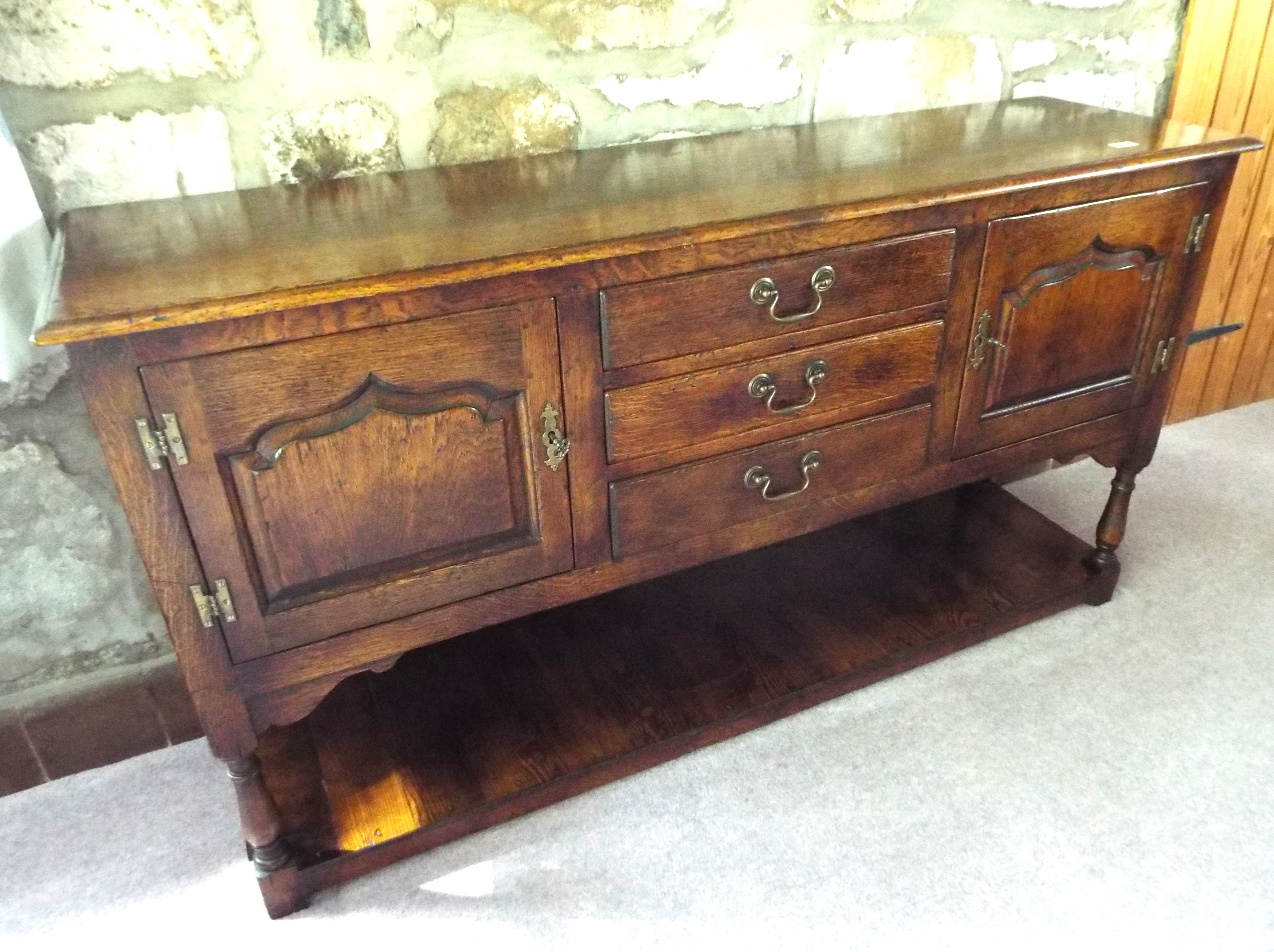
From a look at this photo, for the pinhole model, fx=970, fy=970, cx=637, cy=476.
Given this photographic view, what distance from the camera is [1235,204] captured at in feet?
8.13

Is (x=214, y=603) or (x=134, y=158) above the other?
(x=134, y=158)

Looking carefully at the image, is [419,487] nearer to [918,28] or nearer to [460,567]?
[460,567]

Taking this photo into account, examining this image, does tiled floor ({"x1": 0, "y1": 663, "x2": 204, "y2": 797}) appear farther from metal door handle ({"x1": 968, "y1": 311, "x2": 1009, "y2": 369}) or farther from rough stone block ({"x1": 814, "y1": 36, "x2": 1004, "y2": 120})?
rough stone block ({"x1": 814, "y1": 36, "x2": 1004, "y2": 120})

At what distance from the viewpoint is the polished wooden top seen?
1061 mm

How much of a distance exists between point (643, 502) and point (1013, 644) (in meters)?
1.00

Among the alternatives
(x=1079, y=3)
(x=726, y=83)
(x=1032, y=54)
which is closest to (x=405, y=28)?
(x=726, y=83)

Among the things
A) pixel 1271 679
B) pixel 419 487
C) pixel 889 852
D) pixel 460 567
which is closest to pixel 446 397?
pixel 419 487

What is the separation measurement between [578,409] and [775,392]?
0.31 metres

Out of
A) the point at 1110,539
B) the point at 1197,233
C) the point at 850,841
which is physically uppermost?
the point at 1197,233

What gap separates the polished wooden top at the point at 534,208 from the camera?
1.06 m

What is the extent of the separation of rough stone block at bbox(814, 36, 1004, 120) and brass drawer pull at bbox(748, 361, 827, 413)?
2.28ft

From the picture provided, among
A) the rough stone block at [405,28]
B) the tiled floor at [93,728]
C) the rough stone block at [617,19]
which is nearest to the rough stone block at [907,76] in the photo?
the rough stone block at [617,19]

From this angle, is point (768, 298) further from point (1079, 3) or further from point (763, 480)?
point (1079, 3)

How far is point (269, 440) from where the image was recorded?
1.11m
